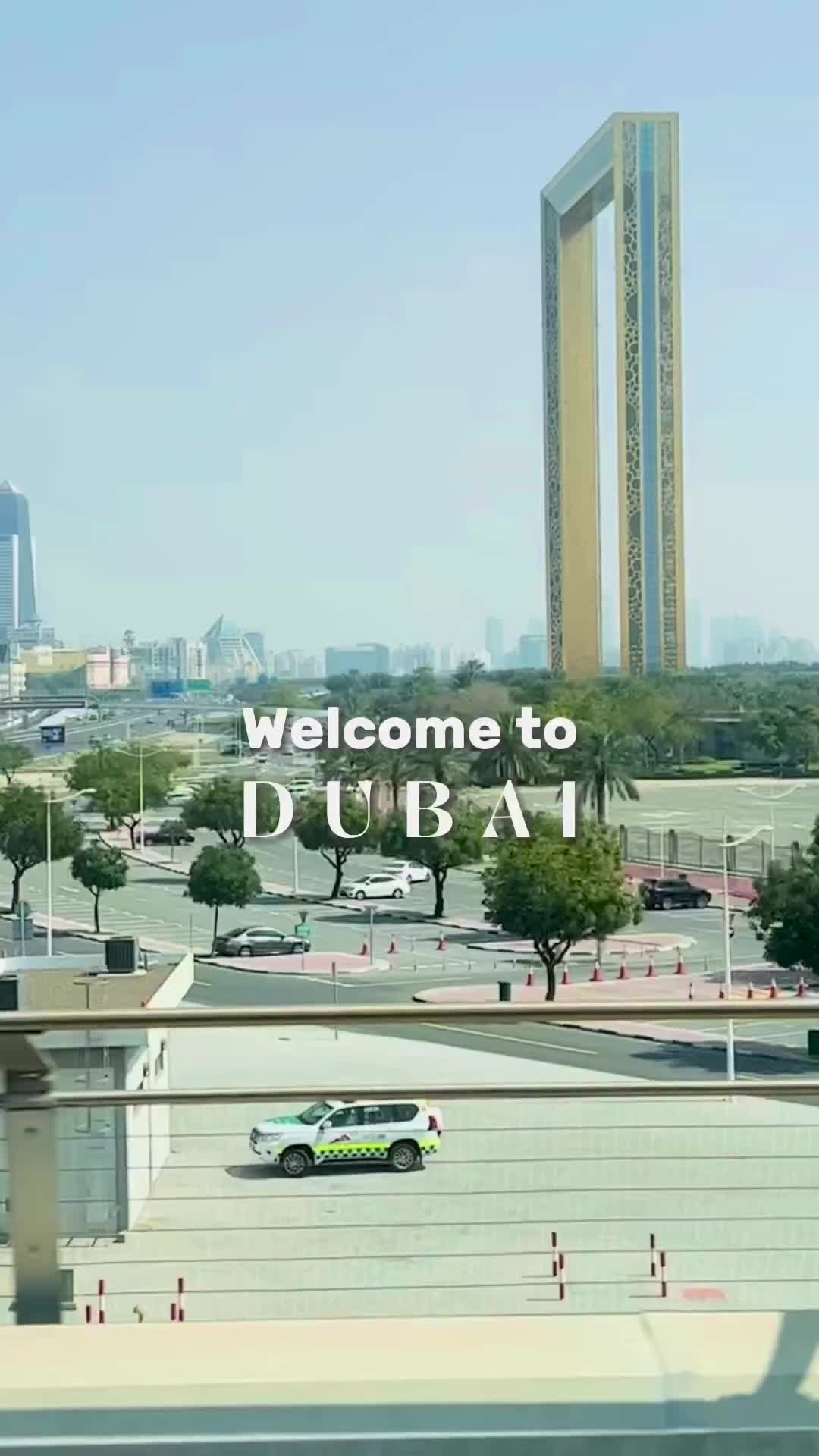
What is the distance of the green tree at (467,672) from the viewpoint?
16.6m

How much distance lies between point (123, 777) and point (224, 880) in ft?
4.73

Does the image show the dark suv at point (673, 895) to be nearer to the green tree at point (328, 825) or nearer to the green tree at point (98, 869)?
the green tree at point (328, 825)

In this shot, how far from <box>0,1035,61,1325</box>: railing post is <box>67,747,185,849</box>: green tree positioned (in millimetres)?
14787

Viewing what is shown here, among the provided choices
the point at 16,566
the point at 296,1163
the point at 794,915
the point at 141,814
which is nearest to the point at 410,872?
the point at 141,814

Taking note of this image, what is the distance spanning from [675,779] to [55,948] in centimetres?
626

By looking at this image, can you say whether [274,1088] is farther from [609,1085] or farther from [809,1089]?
[809,1089]

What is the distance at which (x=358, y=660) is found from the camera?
1791 centimetres

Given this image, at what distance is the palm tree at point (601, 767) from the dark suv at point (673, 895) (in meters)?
0.86

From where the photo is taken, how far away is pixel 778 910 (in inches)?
540

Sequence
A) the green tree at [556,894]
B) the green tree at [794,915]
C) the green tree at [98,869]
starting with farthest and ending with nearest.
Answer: the green tree at [98,869] < the green tree at [556,894] < the green tree at [794,915]

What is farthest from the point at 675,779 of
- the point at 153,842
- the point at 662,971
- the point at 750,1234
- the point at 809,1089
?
the point at 809,1089

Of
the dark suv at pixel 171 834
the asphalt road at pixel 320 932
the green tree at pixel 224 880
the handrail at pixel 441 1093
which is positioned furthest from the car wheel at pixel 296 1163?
the dark suv at pixel 171 834

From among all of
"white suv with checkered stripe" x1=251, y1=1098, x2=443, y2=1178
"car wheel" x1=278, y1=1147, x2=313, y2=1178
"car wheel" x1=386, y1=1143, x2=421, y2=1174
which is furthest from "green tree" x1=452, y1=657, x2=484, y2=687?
"car wheel" x1=386, y1=1143, x2=421, y2=1174

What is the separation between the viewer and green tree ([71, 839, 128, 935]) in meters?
15.7
